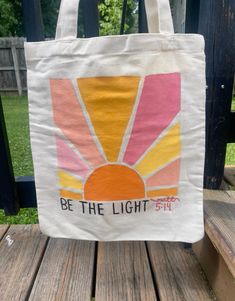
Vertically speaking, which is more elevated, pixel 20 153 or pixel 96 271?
pixel 96 271

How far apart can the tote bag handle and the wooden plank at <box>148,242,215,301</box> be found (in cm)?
68

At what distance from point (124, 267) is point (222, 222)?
0.34 meters

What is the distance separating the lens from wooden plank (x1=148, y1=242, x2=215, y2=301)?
810mm

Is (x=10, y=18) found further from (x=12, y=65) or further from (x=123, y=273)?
(x=123, y=273)

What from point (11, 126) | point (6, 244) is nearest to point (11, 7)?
point (11, 126)

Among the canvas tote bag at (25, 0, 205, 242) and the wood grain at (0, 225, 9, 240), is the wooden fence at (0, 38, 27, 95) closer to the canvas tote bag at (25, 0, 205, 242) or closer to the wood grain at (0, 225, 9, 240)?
the wood grain at (0, 225, 9, 240)

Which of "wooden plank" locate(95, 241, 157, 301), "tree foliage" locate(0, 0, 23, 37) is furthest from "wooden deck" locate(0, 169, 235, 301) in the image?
"tree foliage" locate(0, 0, 23, 37)

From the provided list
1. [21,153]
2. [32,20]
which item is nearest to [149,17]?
[32,20]

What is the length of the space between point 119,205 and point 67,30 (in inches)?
18.4

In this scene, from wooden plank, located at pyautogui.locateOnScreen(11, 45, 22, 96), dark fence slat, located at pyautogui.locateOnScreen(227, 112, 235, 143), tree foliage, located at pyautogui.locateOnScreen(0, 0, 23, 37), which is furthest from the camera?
tree foliage, located at pyautogui.locateOnScreen(0, 0, 23, 37)

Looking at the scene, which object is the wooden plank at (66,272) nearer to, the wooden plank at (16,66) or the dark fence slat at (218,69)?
the dark fence slat at (218,69)

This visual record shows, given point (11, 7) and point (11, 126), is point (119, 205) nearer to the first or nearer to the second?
point (11, 126)

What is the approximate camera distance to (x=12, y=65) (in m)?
7.18

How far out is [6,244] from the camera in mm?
1041
